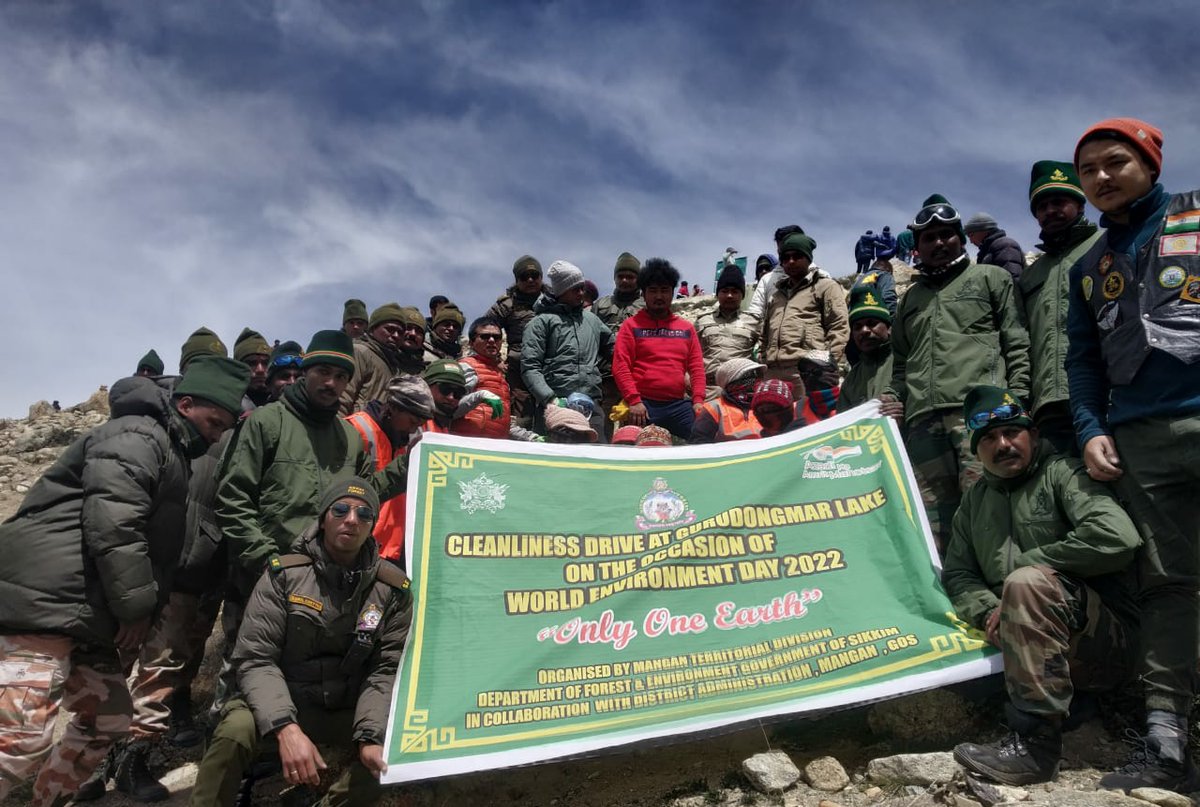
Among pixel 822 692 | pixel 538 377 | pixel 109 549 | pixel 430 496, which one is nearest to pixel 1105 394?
pixel 822 692

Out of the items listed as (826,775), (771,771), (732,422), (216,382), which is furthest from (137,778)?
(732,422)

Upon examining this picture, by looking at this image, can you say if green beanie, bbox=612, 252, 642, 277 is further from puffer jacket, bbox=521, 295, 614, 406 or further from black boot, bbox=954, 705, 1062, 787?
black boot, bbox=954, 705, 1062, 787

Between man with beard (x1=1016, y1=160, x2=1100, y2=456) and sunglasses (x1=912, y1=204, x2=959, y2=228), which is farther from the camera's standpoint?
sunglasses (x1=912, y1=204, x2=959, y2=228)

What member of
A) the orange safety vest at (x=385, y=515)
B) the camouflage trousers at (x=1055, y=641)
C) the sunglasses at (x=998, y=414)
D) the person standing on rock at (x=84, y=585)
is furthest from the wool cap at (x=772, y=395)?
the person standing on rock at (x=84, y=585)

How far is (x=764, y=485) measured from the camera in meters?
5.02

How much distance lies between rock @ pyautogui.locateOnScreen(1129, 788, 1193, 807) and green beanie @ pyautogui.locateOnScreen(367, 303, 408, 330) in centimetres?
762

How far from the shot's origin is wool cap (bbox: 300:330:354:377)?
16.4 feet

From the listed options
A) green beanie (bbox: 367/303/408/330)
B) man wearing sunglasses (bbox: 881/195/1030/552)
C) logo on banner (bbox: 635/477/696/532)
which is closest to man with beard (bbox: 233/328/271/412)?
green beanie (bbox: 367/303/408/330)

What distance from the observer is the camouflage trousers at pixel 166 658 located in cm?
468

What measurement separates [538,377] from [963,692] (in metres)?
4.78

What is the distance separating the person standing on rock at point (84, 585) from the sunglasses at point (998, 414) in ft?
16.5

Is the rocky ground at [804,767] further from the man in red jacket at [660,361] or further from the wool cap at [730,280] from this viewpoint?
the wool cap at [730,280]

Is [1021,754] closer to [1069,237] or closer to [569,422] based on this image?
[1069,237]

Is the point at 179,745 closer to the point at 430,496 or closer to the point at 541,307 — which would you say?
the point at 430,496
